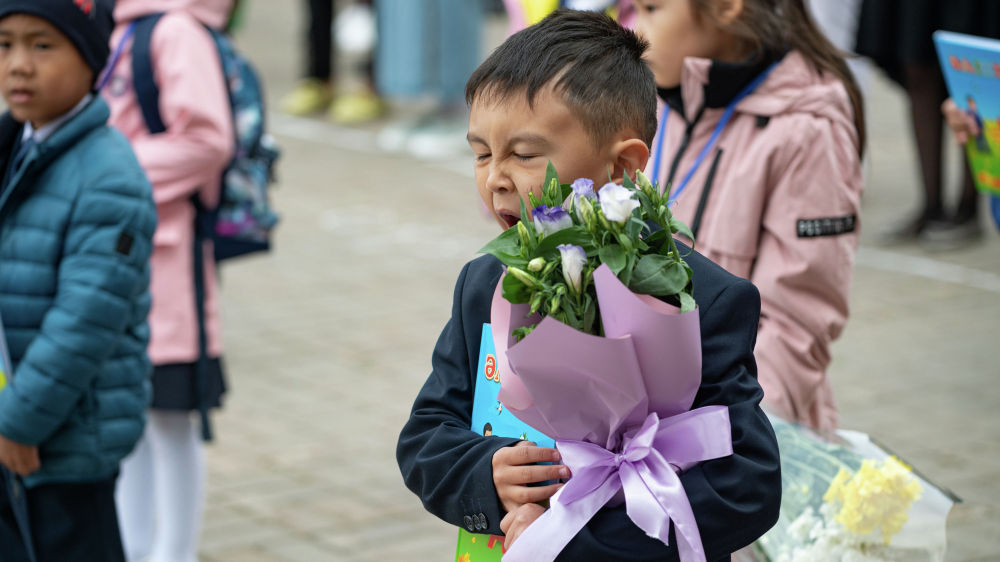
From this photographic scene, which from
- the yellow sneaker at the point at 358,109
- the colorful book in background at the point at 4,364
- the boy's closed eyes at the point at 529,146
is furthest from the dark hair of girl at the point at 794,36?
the yellow sneaker at the point at 358,109

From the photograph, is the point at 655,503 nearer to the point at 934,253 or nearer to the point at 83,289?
the point at 83,289

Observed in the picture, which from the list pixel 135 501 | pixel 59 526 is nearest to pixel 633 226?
pixel 59 526

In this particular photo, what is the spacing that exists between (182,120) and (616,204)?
2.58 m

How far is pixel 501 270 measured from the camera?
2141 mm

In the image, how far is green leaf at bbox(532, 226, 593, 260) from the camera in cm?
179

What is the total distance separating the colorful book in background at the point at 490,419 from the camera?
2055 mm

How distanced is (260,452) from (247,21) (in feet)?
43.5

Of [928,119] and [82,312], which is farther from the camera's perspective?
[928,119]

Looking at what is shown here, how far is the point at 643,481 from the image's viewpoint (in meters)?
1.84

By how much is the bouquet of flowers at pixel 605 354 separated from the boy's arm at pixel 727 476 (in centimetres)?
3

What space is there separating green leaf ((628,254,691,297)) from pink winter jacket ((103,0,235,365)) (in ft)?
8.31

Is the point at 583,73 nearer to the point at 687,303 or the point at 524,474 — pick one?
the point at 687,303

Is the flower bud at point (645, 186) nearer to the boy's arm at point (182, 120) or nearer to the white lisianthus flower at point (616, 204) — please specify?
the white lisianthus flower at point (616, 204)

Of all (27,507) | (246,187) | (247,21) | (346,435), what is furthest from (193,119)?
(247,21)
